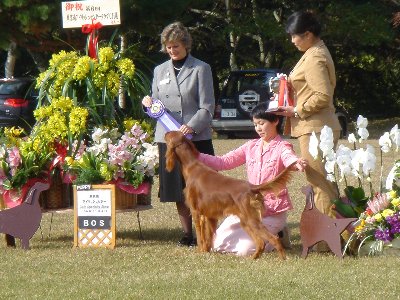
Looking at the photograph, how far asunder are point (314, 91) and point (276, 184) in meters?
0.83

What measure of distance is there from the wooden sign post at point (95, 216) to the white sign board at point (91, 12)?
167 centimetres

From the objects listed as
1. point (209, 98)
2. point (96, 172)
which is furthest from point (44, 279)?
point (209, 98)

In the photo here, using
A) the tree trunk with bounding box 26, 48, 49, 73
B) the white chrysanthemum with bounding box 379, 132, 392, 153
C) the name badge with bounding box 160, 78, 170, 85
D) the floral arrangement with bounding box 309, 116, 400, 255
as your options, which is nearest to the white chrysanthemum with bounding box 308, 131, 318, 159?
the floral arrangement with bounding box 309, 116, 400, 255

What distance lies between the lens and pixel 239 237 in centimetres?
760

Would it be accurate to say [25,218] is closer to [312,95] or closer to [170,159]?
[170,159]

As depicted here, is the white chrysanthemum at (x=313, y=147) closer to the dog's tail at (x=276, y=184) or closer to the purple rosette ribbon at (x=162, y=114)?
the dog's tail at (x=276, y=184)

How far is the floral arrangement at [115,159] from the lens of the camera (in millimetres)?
8062

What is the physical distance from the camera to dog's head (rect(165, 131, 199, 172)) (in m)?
7.46

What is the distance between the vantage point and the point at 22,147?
8375 millimetres

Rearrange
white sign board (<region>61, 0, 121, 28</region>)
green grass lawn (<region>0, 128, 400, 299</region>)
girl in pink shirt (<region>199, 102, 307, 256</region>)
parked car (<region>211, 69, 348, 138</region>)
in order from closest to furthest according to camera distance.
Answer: green grass lawn (<region>0, 128, 400, 299</region>)
girl in pink shirt (<region>199, 102, 307, 256</region>)
white sign board (<region>61, 0, 121, 28</region>)
parked car (<region>211, 69, 348, 138</region>)

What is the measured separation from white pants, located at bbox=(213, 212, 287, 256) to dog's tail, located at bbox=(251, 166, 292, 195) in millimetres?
543

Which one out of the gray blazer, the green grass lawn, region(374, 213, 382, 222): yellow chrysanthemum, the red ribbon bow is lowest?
the green grass lawn

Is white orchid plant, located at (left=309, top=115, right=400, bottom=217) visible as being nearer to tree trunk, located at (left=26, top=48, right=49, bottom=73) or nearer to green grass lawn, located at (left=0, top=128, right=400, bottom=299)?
green grass lawn, located at (left=0, top=128, right=400, bottom=299)

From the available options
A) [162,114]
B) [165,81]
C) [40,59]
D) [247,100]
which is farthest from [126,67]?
[40,59]
